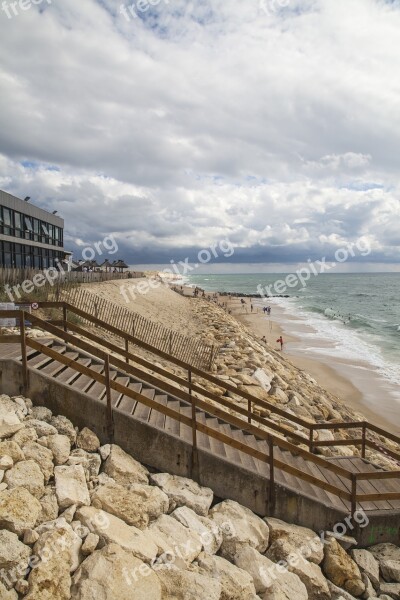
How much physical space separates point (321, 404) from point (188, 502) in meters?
9.55

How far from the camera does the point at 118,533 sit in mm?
3938

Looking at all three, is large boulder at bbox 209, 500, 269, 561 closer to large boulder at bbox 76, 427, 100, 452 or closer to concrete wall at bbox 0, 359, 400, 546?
concrete wall at bbox 0, 359, 400, 546

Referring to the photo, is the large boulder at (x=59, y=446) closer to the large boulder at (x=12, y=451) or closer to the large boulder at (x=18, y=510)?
the large boulder at (x=12, y=451)

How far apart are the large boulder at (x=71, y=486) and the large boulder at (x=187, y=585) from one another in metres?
1.16

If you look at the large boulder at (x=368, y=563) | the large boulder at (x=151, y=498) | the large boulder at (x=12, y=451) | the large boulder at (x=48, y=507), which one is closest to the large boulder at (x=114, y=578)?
the large boulder at (x=48, y=507)

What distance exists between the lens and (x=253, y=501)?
5.27m

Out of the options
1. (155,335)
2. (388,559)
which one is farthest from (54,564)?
(155,335)

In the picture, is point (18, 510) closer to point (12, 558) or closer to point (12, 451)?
point (12, 558)

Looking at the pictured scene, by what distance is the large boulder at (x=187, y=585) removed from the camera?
365cm

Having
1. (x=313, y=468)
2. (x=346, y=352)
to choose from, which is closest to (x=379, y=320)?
(x=346, y=352)

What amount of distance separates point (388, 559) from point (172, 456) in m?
3.43

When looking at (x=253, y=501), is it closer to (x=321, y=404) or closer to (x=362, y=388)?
(x=321, y=404)

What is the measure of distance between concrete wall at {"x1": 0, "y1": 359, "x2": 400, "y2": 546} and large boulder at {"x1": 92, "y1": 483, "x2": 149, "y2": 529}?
0.77 m

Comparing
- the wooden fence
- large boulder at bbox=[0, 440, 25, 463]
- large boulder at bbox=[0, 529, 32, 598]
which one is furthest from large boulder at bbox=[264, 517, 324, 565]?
the wooden fence
